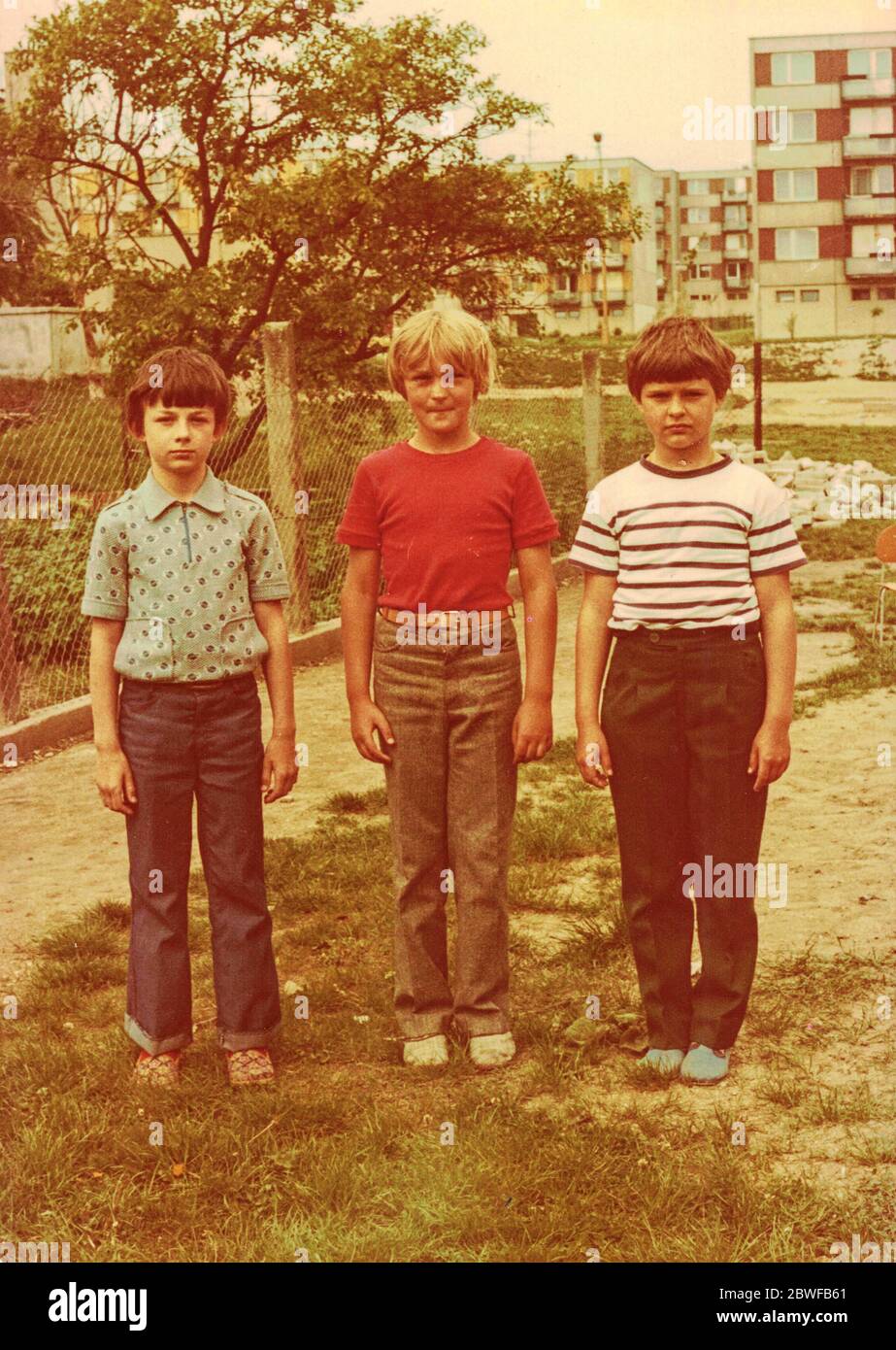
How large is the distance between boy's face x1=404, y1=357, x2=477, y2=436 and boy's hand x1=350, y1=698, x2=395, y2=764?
64 cm

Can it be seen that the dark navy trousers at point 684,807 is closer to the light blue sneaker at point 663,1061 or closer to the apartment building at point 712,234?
the light blue sneaker at point 663,1061

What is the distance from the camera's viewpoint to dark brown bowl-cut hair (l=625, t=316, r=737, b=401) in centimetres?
337

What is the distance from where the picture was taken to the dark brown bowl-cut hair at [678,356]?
3373 millimetres

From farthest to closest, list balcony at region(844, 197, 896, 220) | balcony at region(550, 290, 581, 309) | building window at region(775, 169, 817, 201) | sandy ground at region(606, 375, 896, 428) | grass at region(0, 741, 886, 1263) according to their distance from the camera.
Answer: balcony at region(550, 290, 581, 309) → building window at region(775, 169, 817, 201) → sandy ground at region(606, 375, 896, 428) → balcony at region(844, 197, 896, 220) → grass at region(0, 741, 886, 1263)

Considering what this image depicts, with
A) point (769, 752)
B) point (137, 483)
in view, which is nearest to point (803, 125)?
point (137, 483)

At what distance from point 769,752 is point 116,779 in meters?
1.43

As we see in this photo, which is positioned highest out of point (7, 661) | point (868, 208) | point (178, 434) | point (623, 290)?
point (623, 290)

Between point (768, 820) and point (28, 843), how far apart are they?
2.74 m

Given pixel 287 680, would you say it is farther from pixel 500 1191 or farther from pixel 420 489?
pixel 500 1191

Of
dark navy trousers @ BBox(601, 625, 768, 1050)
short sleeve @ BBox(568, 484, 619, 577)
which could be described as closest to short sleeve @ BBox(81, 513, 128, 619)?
short sleeve @ BBox(568, 484, 619, 577)

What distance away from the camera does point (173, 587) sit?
3.51 meters

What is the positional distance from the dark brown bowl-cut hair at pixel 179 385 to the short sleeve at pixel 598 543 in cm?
84

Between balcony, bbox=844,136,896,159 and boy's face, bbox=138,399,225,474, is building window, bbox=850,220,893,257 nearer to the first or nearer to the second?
balcony, bbox=844,136,896,159

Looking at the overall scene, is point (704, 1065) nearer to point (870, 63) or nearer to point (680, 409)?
point (680, 409)
